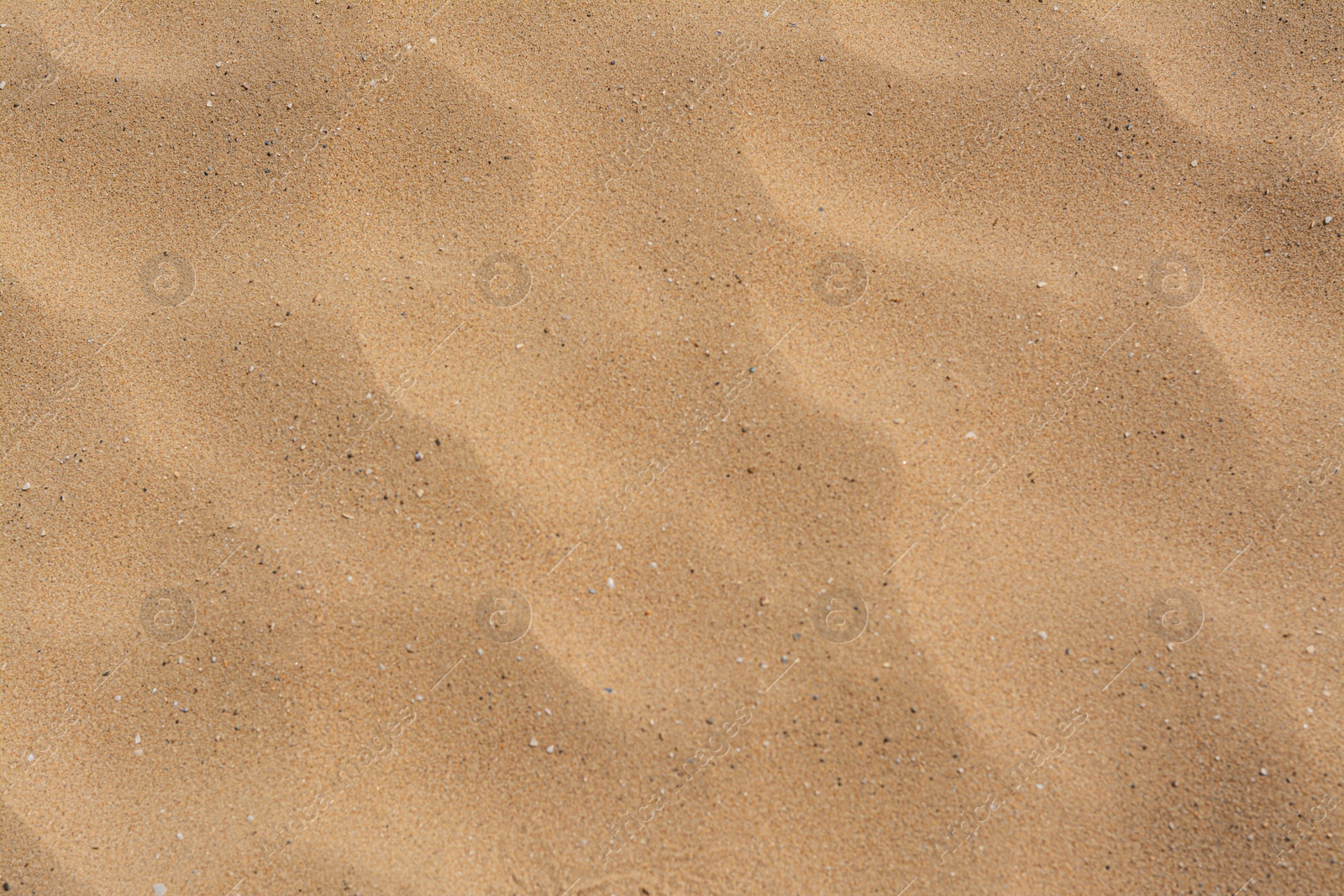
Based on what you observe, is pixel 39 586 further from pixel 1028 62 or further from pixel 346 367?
pixel 1028 62

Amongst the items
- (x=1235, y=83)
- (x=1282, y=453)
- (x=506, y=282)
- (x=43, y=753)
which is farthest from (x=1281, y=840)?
(x=43, y=753)

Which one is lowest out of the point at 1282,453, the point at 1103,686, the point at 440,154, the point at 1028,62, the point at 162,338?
the point at 1103,686

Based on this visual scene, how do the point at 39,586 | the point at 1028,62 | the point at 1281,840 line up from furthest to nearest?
the point at 1028,62
the point at 39,586
the point at 1281,840

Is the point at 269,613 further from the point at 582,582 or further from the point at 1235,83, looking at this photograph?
the point at 1235,83

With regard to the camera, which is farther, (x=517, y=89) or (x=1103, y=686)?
(x=517, y=89)

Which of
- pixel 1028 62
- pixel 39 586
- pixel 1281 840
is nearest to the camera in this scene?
pixel 1281 840

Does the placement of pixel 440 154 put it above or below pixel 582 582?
above

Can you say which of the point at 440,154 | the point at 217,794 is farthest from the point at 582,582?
the point at 440,154
